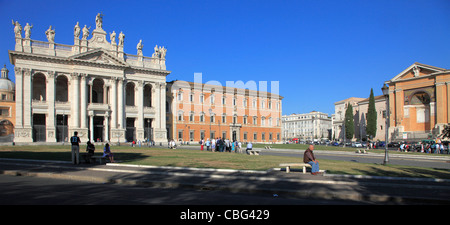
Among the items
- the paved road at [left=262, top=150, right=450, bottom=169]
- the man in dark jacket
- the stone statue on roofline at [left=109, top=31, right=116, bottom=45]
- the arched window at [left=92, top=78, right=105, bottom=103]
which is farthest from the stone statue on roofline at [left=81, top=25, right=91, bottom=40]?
the man in dark jacket

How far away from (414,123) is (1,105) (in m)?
75.1

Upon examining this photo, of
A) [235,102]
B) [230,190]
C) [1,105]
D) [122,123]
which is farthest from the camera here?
[235,102]

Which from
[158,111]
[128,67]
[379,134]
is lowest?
[379,134]

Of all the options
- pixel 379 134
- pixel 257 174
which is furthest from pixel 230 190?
pixel 379 134

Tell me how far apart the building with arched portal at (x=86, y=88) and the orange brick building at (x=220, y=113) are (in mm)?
6086

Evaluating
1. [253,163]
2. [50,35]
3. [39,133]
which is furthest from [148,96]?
[253,163]

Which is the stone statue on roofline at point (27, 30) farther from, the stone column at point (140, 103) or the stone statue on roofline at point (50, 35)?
the stone column at point (140, 103)

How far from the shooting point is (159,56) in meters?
56.9

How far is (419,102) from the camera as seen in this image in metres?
63.4

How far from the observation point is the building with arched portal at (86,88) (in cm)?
4388

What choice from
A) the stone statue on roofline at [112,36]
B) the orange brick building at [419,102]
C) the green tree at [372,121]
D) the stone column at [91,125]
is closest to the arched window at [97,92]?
the stone column at [91,125]

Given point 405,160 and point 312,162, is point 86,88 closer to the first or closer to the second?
point 405,160

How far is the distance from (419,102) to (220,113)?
3899 centimetres
